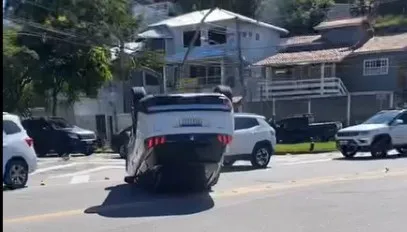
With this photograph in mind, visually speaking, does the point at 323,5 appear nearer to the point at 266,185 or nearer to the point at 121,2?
the point at 121,2

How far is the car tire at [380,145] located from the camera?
25589 mm

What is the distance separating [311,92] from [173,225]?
142 ft

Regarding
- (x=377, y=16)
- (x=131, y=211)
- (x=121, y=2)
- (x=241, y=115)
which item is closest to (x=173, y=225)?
(x=131, y=211)

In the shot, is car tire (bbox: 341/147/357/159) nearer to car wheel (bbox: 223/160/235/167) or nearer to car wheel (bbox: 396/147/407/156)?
car wheel (bbox: 396/147/407/156)

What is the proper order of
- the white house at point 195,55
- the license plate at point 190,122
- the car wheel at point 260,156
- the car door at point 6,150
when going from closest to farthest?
the license plate at point 190,122
the car door at point 6,150
the car wheel at point 260,156
the white house at point 195,55

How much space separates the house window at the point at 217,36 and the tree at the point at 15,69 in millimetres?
18649

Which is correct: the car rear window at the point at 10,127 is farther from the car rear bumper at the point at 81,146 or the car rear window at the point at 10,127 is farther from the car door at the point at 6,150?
the car rear bumper at the point at 81,146

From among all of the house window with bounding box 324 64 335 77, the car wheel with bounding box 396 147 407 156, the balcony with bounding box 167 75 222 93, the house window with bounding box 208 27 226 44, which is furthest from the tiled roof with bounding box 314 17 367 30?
the car wheel with bounding box 396 147 407 156

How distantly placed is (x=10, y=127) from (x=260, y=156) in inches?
316

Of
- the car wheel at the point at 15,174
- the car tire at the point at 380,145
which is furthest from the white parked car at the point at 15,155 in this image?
the car tire at the point at 380,145

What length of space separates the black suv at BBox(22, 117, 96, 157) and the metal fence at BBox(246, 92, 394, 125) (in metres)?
21.7

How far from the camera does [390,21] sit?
63.7m

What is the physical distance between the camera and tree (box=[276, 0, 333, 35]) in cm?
6850

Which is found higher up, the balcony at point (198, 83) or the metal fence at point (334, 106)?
the balcony at point (198, 83)
